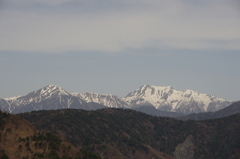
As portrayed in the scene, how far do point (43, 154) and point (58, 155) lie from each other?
949 cm

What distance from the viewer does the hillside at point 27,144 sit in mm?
172500

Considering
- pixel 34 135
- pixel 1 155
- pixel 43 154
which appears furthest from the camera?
pixel 34 135

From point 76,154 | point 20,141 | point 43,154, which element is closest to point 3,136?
point 20,141

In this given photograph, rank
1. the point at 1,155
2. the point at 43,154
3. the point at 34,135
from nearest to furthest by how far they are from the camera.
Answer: the point at 1,155, the point at 43,154, the point at 34,135

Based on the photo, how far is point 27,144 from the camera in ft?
582

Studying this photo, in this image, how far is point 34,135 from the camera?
188375 millimetres

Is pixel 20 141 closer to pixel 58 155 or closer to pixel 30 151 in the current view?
pixel 30 151

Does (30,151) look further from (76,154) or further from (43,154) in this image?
(76,154)

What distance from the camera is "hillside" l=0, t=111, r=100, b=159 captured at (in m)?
172

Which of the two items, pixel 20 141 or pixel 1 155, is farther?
pixel 20 141

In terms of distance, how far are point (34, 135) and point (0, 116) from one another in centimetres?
2439

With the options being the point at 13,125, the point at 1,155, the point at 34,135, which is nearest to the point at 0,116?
the point at 13,125

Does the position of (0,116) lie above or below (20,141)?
above

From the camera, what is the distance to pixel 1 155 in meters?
165
